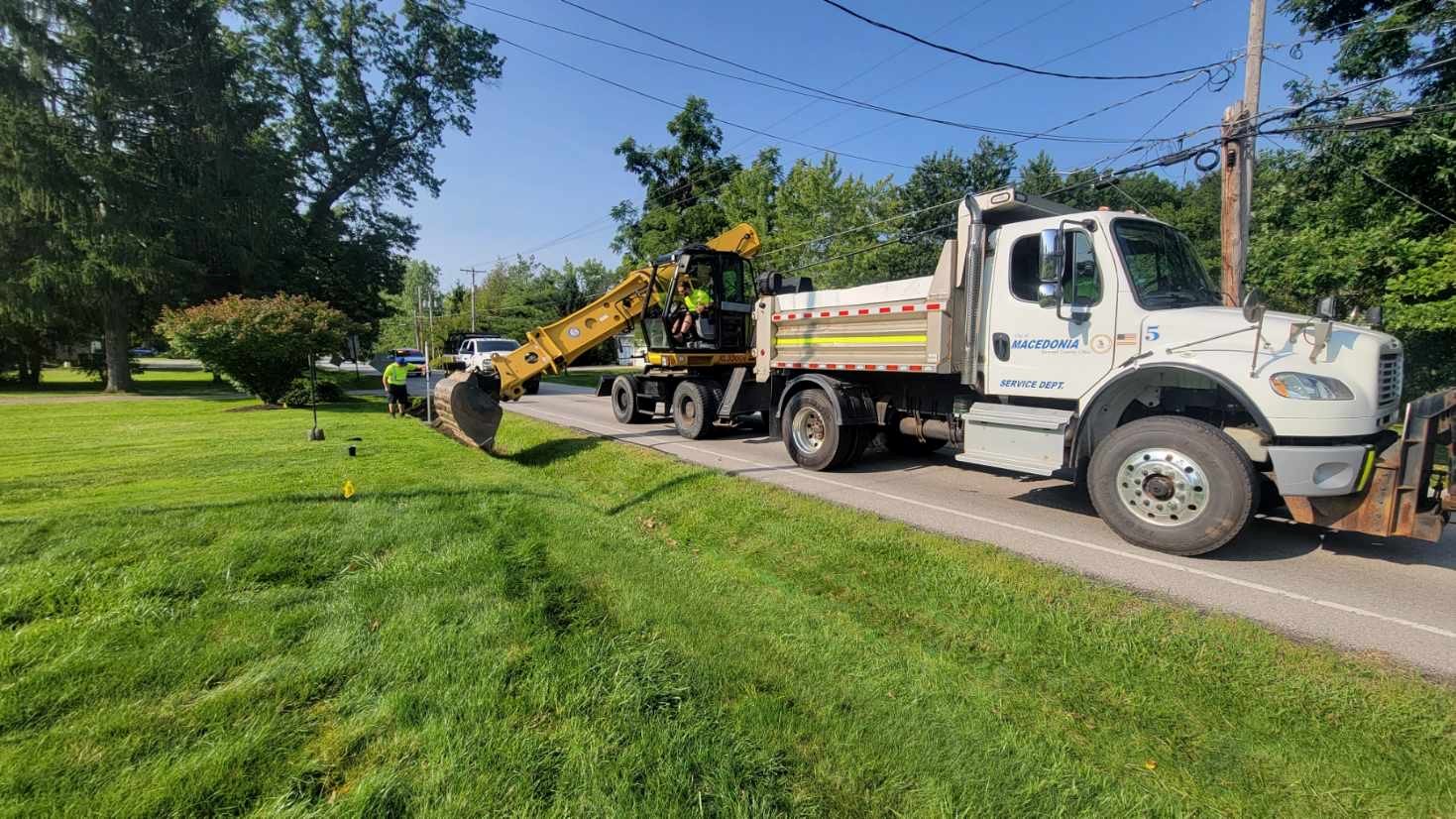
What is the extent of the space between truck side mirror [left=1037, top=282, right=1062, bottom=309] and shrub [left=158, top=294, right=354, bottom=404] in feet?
51.0

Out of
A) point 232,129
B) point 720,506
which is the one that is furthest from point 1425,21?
point 232,129

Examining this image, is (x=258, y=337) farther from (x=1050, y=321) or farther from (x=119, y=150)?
(x=1050, y=321)

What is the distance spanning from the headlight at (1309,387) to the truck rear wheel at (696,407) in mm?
→ 7696

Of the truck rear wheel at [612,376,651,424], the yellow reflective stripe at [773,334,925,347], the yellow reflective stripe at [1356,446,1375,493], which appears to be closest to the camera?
the yellow reflective stripe at [1356,446,1375,493]

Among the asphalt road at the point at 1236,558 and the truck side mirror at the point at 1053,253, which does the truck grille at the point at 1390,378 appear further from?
the truck side mirror at the point at 1053,253

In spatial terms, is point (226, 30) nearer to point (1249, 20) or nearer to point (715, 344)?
point (715, 344)

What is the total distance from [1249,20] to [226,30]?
103 feet

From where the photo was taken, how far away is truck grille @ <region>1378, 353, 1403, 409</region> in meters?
4.68

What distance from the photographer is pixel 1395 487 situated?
4.37 metres

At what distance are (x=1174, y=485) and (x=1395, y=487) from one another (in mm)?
1251

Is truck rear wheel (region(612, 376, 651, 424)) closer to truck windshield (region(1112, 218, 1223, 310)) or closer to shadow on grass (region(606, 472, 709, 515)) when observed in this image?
shadow on grass (region(606, 472, 709, 515))

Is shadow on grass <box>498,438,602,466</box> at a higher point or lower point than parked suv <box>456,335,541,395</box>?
lower

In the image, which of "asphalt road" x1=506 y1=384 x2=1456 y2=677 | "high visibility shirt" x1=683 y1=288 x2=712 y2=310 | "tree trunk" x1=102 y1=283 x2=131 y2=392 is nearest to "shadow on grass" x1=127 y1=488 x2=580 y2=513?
"asphalt road" x1=506 y1=384 x2=1456 y2=677

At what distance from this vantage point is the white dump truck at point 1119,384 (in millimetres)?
4535
